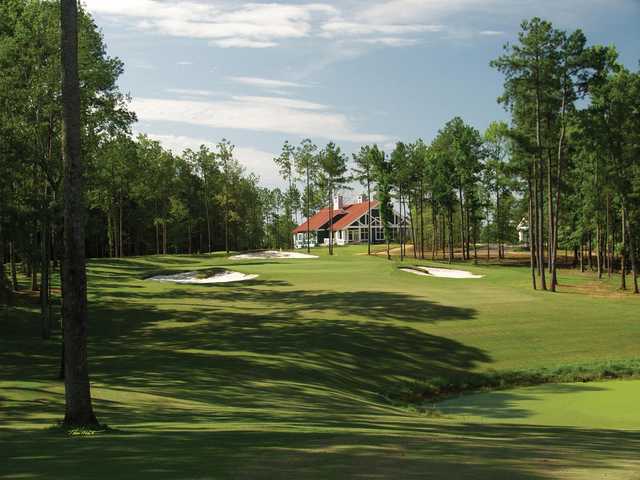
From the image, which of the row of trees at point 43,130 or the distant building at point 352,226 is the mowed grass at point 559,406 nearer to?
the row of trees at point 43,130

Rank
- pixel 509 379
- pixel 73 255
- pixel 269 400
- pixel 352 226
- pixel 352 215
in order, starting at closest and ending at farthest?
pixel 73 255 < pixel 269 400 < pixel 509 379 < pixel 352 226 < pixel 352 215

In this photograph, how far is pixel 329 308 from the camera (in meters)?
31.9

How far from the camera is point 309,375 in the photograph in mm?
20094

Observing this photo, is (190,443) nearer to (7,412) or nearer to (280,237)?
(7,412)

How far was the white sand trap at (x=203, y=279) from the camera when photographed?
4602 cm

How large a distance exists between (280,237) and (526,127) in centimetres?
10295

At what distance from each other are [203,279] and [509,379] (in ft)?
97.7

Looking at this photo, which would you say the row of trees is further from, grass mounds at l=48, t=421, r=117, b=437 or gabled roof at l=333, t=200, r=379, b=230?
gabled roof at l=333, t=200, r=379, b=230

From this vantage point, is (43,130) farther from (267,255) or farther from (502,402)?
(267,255)

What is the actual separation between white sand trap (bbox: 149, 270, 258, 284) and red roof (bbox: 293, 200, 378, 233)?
71231 mm

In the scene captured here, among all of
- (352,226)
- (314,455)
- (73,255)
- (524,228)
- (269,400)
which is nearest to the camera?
(314,455)

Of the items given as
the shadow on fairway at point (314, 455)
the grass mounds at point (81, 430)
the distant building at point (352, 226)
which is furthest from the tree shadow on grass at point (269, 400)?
the distant building at point (352, 226)

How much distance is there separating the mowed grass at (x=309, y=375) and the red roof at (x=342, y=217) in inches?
2800

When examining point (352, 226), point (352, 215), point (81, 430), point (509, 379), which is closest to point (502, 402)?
point (509, 379)
